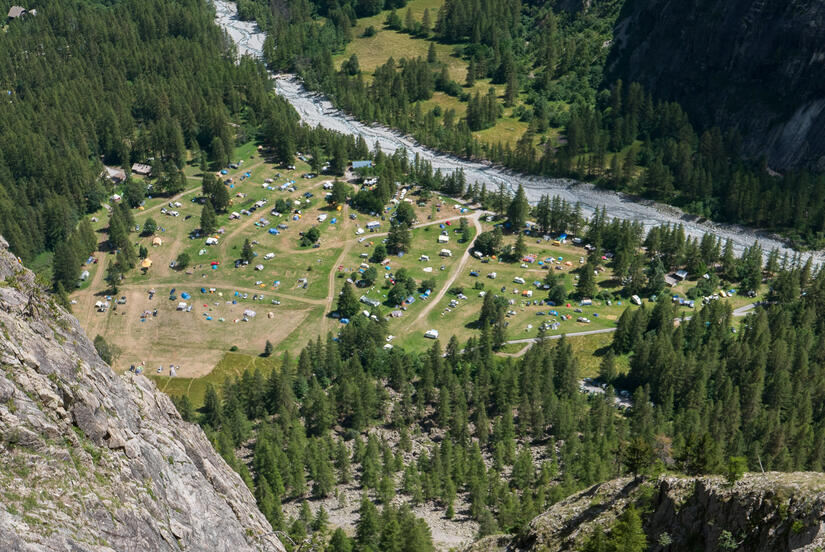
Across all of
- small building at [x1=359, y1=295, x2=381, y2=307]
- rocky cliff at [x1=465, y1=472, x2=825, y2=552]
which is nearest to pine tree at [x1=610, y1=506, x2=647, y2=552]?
rocky cliff at [x1=465, y1=472, x2=825, y2=552]

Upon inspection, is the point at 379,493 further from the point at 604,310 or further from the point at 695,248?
the point at 695,248

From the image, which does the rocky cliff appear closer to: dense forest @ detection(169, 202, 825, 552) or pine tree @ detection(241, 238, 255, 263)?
dense forest @ detection(169, 202, 825, 552)

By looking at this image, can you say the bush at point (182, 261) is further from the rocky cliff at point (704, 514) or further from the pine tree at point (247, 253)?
the rocky cliff at point (704, 514)

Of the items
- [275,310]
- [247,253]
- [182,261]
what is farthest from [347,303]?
[182,261]

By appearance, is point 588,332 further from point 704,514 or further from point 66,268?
point 704,514

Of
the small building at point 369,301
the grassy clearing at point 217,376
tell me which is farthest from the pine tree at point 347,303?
the grassy clearing at point 217,376

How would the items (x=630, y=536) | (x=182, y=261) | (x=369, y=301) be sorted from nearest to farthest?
(x=630, y=536)
(x=369, y=301)
(x=182, y=261)
